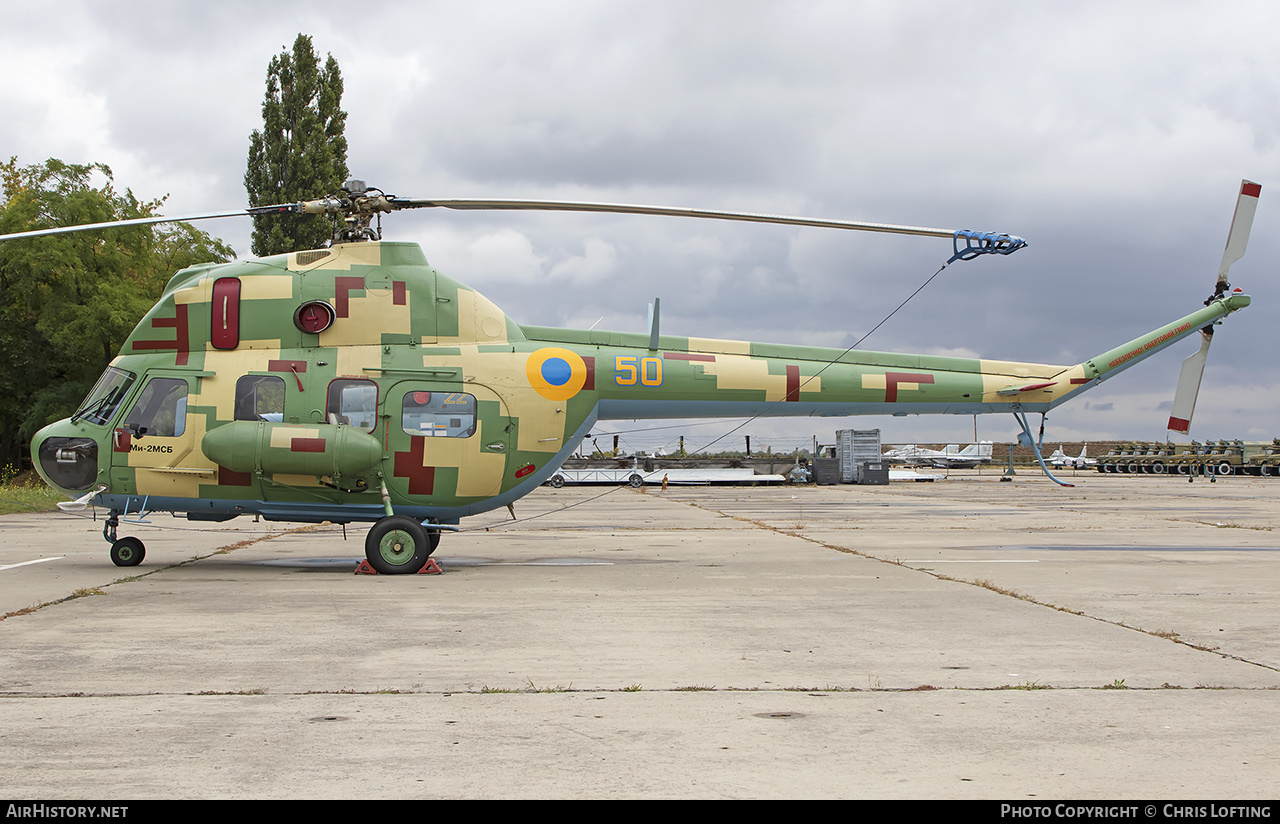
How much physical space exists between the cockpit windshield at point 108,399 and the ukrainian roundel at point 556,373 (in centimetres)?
509

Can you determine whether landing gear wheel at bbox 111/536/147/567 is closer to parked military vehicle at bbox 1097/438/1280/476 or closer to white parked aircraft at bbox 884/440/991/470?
parked military vehicle at bbox 1097/438/1280/476

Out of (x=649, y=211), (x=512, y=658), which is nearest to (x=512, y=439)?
(x=649, y=211)

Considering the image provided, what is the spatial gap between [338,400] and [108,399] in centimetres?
298

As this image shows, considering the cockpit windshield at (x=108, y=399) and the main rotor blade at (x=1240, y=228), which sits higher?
the main rotor blade at (x=1240, y=228)

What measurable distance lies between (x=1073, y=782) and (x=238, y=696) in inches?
174

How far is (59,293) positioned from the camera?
40125mm

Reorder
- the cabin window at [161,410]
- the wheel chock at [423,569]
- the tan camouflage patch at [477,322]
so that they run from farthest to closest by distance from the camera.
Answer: the tan camouflage patch at [477,322] < the cabin window at [161,410] < the wheel chock at [423,569]

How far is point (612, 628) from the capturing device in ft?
25.7

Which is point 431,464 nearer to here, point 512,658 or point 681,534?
point 512,658

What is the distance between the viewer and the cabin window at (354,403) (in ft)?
39.3

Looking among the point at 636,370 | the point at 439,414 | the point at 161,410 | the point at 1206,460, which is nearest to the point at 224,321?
the point at 161,410

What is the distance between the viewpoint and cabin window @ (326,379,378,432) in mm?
11977

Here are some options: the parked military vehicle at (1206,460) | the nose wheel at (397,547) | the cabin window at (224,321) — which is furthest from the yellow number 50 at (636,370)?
the parked military vehicle at (1206,460)

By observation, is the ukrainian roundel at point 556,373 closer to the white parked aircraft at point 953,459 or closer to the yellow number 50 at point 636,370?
the yellow number 50 at point 636,370
